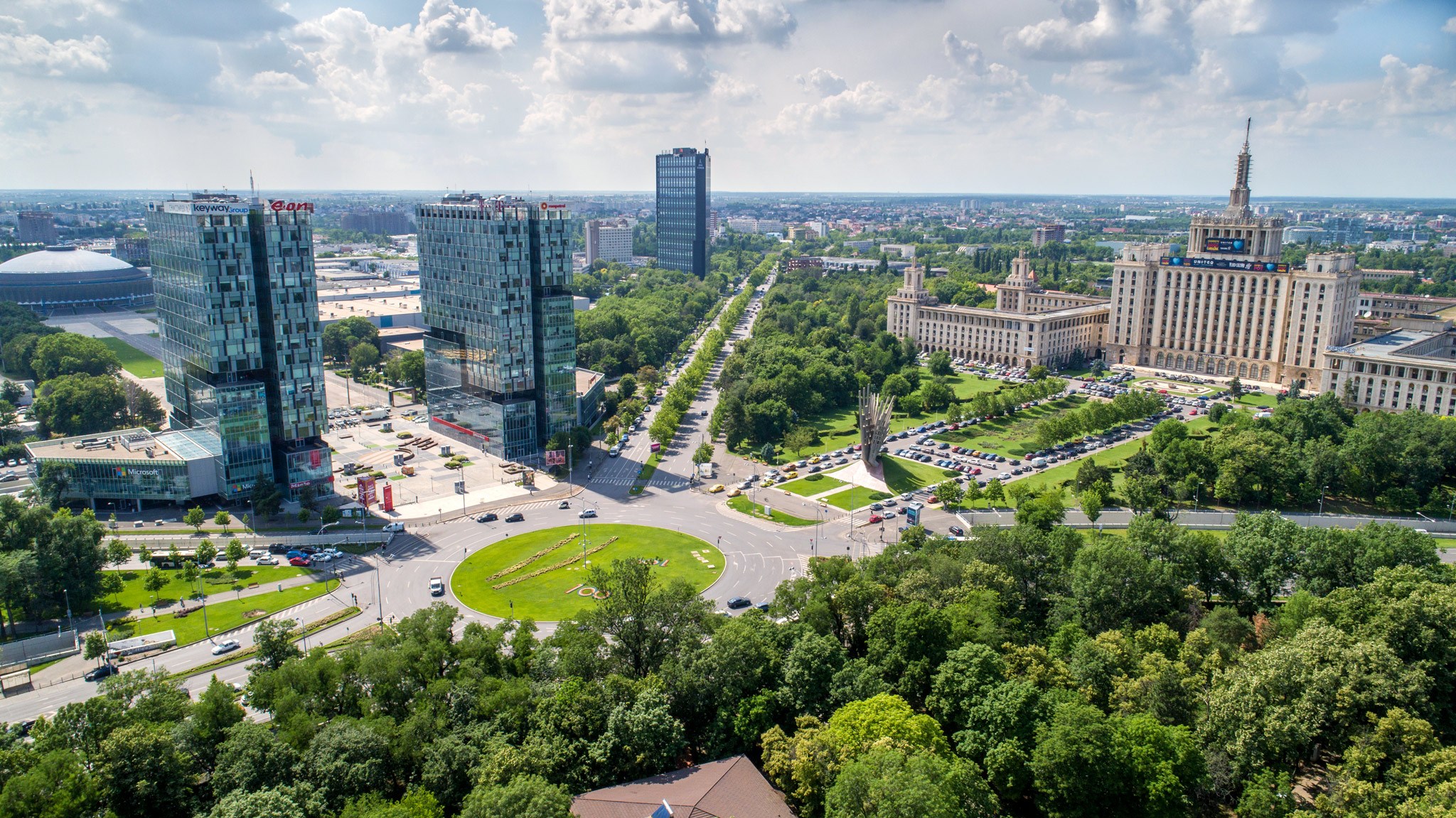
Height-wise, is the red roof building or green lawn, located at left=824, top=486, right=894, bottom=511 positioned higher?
the red roof building

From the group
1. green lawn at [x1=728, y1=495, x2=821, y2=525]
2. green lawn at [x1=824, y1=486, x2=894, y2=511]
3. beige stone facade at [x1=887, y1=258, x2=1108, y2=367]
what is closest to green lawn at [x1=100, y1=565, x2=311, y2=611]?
green lawn at [x1=728, y1=495, x2=821, y2=525]

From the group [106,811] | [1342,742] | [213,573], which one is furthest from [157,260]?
[1342,742]

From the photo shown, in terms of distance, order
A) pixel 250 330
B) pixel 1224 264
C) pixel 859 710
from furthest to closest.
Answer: pixel 1224 264 < pixel 250 330 < pixel 859 710

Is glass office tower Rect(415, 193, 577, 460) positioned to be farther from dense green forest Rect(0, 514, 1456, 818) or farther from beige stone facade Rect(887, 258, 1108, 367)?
beige stone facade Rect(887, 258, 1108, 367)

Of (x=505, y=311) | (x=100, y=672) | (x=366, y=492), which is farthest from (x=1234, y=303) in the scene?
(x=100, y=672)

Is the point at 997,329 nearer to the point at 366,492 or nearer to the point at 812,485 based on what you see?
the point at 812,485

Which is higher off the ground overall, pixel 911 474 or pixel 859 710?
pixel 859 710
